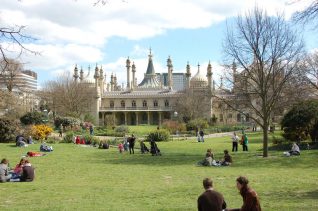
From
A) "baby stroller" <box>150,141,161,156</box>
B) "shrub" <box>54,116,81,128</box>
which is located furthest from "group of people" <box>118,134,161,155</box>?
"shrub" <box>54,116,81,128</box>

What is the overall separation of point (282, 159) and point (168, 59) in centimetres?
7811

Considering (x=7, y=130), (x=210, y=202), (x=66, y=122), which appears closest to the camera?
(x=210, y=202)

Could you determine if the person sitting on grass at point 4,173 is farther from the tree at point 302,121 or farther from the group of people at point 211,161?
the tree at point 302,121

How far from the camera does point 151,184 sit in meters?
15.2

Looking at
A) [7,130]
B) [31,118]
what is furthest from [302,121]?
[31,118]

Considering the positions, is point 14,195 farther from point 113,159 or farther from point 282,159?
point 282,159

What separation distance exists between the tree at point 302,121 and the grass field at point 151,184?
13.7 feet

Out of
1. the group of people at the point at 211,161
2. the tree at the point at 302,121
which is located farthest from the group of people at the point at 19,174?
the tree at the point at 302,121

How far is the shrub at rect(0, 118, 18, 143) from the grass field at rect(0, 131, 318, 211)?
46.3 feet

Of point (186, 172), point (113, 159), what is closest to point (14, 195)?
point (186, 172)

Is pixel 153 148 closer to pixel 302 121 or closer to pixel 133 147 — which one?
pixel 133 147

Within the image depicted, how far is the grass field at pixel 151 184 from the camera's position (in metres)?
11.3

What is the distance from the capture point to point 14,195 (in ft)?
42.1

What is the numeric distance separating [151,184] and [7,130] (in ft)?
85.4
